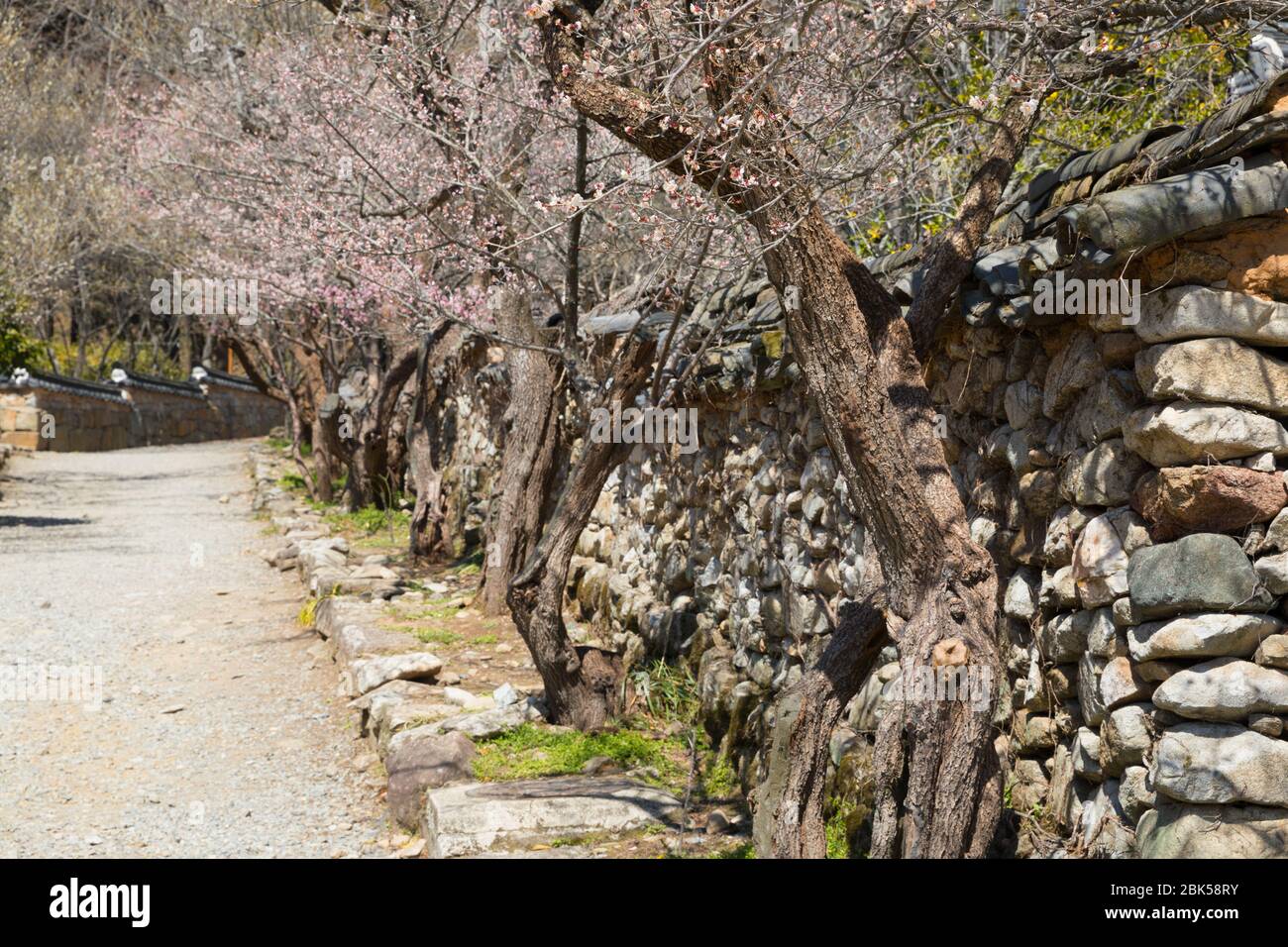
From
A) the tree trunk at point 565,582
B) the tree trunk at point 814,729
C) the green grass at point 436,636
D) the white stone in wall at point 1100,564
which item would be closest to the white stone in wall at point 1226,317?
the white stone in wall at point 1100,564

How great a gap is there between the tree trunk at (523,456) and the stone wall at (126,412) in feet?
50.6

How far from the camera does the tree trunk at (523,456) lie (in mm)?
7266

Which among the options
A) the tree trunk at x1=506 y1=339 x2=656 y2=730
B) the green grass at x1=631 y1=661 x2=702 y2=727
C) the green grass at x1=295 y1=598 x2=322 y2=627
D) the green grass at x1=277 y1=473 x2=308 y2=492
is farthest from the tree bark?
the green grass at x1=277 y1=473 x2=308 y2=492

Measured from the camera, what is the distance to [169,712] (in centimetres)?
628

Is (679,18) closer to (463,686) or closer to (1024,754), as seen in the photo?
(1024,754)

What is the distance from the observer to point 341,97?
8.59 metres

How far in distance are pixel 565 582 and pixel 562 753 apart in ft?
2.61

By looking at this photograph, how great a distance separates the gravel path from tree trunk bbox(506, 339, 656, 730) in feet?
3.15

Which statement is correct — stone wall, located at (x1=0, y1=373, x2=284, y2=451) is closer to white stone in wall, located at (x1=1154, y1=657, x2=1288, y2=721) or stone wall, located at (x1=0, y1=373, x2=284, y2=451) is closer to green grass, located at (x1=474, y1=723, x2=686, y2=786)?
green grass, located at (x1=474, y1=723, x2=686, y2=786)

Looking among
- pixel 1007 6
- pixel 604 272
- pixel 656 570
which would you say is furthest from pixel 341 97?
pixel 1007 6

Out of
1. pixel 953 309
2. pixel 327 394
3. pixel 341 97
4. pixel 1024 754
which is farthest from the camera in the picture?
pixel 327 394

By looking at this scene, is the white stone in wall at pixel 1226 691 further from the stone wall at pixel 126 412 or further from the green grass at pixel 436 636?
the stone wall at pixel 126 412

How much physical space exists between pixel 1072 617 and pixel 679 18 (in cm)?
235

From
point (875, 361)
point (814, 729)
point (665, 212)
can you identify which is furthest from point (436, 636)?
point (875, 361)
